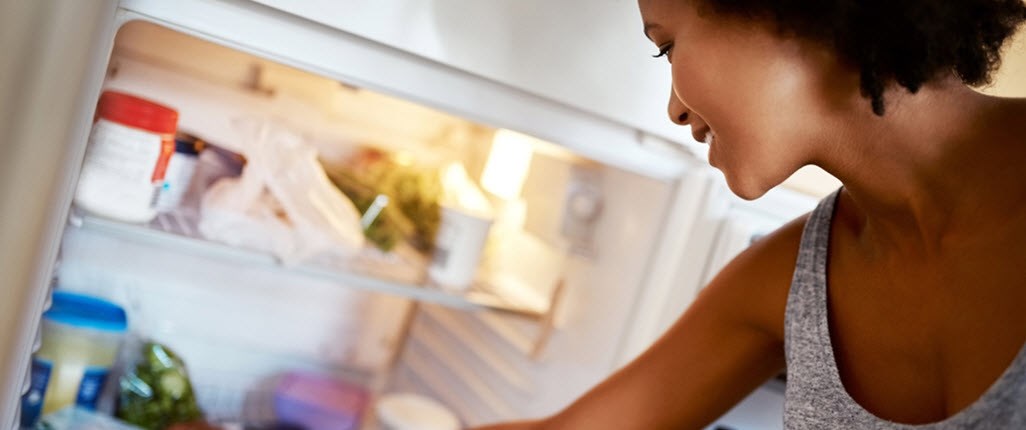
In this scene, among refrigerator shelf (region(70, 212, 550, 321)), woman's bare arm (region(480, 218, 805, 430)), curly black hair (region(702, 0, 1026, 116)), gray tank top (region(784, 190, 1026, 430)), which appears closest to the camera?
curly black hair (region(702, 0, 1026, 116))

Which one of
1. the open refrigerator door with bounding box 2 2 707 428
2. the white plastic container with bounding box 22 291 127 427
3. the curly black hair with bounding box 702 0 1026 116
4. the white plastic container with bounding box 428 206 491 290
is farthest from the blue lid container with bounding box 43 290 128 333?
the curly black hair with bounding box 702 0 1026 116

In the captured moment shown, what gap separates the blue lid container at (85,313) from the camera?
1.34m

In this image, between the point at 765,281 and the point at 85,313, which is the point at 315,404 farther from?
the point at 765,281

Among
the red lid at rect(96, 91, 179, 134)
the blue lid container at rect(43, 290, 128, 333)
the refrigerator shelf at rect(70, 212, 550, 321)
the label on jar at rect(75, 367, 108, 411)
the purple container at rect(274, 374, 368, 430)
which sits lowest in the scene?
the purple container at rect(274, 374, 368, 430)

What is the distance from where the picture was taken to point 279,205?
144 cm

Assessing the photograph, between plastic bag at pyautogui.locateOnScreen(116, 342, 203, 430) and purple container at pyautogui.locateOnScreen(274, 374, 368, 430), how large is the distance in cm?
17

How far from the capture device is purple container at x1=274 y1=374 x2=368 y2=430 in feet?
5.50

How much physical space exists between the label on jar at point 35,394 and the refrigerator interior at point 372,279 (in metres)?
0.20

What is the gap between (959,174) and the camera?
89 centimetres

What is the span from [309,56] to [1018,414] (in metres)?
0.76

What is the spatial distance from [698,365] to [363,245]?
0.59 metres

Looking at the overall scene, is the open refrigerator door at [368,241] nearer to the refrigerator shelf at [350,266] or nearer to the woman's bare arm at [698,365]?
the refrigerator shelf at [350,266]

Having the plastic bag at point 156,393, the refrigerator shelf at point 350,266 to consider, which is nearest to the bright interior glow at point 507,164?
the refrigerator shelf at point 350,266

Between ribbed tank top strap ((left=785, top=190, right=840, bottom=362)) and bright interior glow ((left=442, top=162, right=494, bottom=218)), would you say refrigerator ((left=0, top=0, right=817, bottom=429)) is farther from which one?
ribbed tank top strap ((left=785, top=190, right=840, bottom=362))
